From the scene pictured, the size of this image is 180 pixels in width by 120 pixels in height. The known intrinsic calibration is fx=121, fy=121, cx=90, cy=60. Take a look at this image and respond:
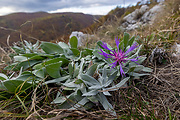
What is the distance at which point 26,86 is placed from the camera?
4.15ft

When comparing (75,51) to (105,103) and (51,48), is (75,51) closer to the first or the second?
(51,48)

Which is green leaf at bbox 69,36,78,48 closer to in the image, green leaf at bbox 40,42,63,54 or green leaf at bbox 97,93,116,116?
green leaf at bbox 40,42,63,54

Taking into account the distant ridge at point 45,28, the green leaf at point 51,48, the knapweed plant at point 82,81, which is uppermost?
the distant ridge at point 45,28

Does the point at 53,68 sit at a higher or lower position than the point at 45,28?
lower

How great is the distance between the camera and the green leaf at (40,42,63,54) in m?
1.61

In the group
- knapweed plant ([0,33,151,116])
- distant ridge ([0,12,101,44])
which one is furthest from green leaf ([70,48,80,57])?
distant ridge ([0,12,101,44])

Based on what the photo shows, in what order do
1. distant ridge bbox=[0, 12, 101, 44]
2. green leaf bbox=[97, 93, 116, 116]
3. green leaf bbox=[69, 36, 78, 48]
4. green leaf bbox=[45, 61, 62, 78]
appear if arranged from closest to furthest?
green leaf bbox=[97, 93, 116, 116], green leaf bbox=[45, 61, 62, 78], green leaf bbox=[69, 36, 78, 48], distant ridge bbox=[0, 12, 101, 44]

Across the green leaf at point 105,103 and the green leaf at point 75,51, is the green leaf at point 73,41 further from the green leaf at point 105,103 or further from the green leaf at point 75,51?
the green leaf at point 105,103

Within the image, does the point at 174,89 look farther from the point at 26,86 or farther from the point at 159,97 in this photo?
the point at 26,86

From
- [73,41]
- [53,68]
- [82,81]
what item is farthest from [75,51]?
[82,81]

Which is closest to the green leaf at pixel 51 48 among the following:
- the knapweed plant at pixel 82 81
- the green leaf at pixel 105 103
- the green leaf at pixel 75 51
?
the knapweed plant at pixel 82 81

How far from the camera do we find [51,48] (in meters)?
1.66

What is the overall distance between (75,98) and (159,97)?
0.80 meters

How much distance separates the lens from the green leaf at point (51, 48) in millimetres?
1610
